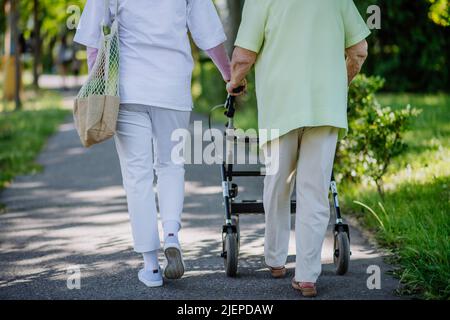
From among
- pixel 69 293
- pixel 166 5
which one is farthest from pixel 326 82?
pixel 69 293

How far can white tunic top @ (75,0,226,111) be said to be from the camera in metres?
4.45

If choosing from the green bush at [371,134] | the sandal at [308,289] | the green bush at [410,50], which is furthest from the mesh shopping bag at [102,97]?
the green bush at [410,50]

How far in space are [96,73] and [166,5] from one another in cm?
55

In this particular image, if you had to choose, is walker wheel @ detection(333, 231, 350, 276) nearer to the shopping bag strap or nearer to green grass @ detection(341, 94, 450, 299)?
green grass @ detection(341, 94, 450, 299)

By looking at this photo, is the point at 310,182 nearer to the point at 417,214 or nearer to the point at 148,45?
the point at 148,45

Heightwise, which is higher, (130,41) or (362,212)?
(130,41)

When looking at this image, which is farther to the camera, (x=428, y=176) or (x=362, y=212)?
(x=428, y=176)

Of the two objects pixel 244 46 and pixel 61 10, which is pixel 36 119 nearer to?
pixel 244 46

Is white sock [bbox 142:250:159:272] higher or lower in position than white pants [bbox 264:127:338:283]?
lower

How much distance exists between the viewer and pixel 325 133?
4312mm

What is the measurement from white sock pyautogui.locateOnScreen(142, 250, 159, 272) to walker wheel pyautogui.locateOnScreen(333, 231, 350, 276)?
1.09 metres

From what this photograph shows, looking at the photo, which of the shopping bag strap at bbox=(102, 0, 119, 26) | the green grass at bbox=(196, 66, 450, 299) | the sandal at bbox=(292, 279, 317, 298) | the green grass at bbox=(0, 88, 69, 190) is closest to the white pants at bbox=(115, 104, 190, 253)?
the shopping bag strap at bbox=(102, 0, 119, 26)

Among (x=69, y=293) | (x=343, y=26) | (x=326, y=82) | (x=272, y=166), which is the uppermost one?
(x=343, y=26)

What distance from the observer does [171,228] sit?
462 cm
